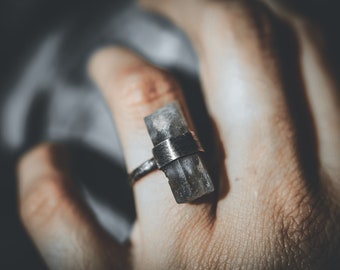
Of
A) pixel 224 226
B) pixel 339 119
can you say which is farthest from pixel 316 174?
pixel 224 226

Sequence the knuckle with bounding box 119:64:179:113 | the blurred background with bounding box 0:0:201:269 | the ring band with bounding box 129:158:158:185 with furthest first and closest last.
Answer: the blurred background with bounding box 0:0:201:269 → the knuckle with bounding box 119:64:179:113 → the ring band with bounding box 129:158:158:185

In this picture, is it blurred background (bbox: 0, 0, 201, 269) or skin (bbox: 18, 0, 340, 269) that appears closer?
skin (bbox: 18, 0, 340, 269)

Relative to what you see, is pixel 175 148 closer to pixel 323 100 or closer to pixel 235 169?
pixel 235 169

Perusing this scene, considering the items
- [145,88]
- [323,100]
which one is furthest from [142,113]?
[323,100]

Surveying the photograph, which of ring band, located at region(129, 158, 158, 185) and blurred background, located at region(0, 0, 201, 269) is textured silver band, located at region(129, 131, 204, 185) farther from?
blurred background, located at region(0, 0, 201, 269)

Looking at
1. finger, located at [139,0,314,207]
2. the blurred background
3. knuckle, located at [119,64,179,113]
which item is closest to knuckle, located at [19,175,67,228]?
the blurred background

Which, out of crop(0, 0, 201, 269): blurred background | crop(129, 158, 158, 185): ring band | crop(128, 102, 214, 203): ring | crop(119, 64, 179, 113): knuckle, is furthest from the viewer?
crop(0, 0, 201, 269): blurred background
